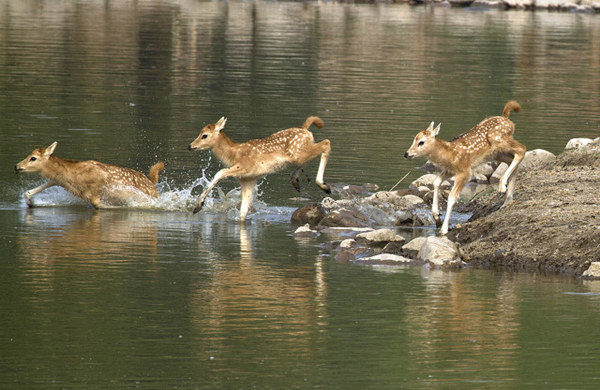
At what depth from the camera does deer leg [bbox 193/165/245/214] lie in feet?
66.3

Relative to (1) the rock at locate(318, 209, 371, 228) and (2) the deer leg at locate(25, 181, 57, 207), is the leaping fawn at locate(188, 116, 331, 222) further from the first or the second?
(2) the deer leg at locate(25, 181, 57, 207)

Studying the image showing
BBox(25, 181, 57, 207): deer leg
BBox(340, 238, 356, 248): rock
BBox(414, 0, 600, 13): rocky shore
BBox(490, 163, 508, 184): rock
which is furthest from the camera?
BBox(414, 0, 600, 13): rocky shore

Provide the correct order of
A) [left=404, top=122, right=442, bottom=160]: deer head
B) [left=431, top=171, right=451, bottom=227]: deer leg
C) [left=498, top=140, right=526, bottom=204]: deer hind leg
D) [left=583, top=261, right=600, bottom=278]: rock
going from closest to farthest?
[left=583, top=261, right=600, bottom=278]: rock < [left=404, top=122, right=442, bottom=160]: deer head < [left=431, top=171, right=451, bottom=227]: deer leg < [left=498, top=140, right=526, bottom=204]: deer hind leg

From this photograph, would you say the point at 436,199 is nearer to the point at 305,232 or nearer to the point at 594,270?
the point at 305,232

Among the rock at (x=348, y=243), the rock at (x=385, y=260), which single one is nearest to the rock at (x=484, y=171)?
the rock at (x=348, y=243)

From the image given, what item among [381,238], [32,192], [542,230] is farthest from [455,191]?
[32,192]

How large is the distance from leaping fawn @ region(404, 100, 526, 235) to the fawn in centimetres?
504

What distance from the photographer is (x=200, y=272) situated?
1625 centimetres

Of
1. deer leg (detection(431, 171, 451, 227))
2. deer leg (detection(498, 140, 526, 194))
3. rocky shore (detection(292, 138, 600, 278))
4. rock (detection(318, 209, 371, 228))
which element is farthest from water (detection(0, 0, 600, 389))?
deer leg (detection(498, 140, 526, 194))

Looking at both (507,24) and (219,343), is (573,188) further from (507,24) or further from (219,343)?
(507,24)

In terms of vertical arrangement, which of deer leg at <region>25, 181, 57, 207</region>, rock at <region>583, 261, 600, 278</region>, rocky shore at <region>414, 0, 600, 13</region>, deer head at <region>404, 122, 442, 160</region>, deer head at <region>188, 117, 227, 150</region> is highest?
deer head at <region>404, 122, 442, 160</region>

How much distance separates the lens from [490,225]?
18.3 metres

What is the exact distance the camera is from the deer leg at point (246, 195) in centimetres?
2067

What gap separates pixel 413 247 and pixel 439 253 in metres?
0.58
